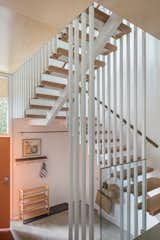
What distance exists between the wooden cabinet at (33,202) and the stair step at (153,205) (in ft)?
8.50

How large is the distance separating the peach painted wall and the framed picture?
0.27 feet

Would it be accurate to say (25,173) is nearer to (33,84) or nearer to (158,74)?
(33,84)

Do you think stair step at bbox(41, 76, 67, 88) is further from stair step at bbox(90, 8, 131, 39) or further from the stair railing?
stair step at bbox(90, 8, 131, 39)

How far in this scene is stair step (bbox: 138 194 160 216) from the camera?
2113mm

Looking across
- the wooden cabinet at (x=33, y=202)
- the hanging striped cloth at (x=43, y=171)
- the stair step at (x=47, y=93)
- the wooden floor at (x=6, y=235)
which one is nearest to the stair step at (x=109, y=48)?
the stair step at (x=47, y=93)

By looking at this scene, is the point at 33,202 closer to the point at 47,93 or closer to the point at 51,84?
the point at 47,93

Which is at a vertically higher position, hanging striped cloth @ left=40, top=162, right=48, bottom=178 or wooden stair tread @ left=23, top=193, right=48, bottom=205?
hanging striped cloth @ left=40, top=162, right=48, bottom=178

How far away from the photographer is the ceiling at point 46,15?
1.26 metres

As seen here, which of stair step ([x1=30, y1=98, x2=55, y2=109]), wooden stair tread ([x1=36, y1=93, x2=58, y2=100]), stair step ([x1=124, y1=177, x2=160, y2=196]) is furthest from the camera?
stair step ([x1=30, y1=98, x2=55, y2=109])

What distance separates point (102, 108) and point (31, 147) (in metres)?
2.06

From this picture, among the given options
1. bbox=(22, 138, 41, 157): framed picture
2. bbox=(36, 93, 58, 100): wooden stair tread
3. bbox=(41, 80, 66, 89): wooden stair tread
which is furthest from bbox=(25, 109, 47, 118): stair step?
bbox=(22, 138, 41, 157): framed picture

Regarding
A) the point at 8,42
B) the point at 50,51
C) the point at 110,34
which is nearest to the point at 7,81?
the point at 50,51

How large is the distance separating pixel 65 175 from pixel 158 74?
10.1ft

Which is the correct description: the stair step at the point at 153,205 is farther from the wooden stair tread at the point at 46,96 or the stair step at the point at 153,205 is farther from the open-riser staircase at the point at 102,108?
the wooden stair tread at the point at 46,96
